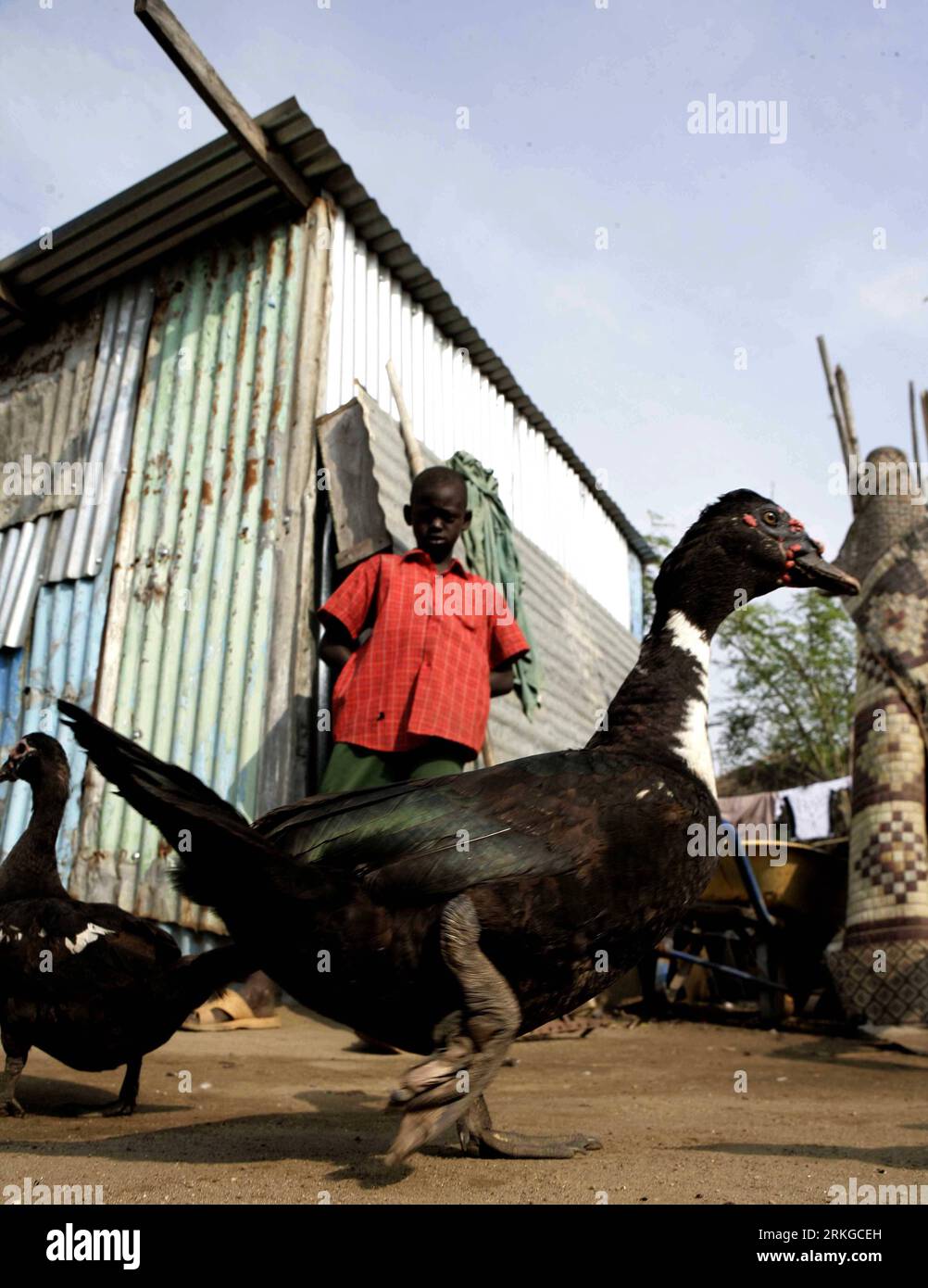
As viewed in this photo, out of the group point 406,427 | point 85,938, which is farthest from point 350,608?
Result: point 406,427

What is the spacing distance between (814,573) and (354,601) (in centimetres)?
232

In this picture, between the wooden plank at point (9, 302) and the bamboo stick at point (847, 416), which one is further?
the wooden plank at point (9, 302)

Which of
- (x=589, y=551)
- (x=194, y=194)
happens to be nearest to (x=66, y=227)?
(x=194, y=194)

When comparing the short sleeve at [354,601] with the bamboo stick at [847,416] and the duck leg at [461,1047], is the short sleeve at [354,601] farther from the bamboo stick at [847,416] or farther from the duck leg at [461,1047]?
the bamboo stick at [847,416]

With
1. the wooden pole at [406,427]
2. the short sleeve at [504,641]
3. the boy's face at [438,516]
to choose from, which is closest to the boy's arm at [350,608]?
the boy's face at [438,516]

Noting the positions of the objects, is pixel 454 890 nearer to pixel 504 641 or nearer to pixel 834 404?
pixel 504 641

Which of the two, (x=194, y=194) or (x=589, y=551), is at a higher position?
(x=194, y=194)

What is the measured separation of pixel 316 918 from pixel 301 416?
480 cm

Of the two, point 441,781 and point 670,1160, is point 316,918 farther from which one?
point 670,1160

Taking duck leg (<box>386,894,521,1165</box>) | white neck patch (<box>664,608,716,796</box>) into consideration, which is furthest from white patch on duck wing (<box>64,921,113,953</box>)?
white neck patch (<box>664,608,716,796</box>)

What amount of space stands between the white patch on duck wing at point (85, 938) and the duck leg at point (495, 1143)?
1460mm

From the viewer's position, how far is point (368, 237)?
7.53 m

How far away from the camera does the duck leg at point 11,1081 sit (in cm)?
338

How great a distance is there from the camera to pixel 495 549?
26.2ft
